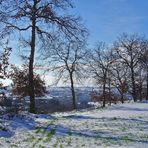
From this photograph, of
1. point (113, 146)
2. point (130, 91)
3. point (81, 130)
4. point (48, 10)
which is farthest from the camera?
point (130, 91)

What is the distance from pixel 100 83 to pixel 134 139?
191ft

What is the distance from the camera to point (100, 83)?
77.3m


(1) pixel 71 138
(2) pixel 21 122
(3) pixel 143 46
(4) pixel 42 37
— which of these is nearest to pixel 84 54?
(3) pixel 143 46

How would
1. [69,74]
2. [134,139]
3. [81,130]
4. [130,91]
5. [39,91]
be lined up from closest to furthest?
[134,139] → [81,130] → [39,91] → [69,74] → [130,91]

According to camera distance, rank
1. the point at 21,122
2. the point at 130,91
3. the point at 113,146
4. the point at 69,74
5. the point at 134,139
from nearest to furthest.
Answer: the point at 113,146, the point at 134,139, the point at 21,122, the point at 69,74, the point at 130,91

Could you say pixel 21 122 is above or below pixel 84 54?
below

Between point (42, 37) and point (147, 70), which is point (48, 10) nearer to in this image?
point (42, 37)

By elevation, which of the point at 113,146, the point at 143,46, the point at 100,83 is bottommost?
the point at 113,146

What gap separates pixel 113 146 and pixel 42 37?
20404 mm

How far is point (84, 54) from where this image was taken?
230 ft

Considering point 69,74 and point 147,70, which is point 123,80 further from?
point 69,74

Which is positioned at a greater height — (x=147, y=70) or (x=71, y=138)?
(x=147, y=70)

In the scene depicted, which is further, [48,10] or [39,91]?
[39,91]

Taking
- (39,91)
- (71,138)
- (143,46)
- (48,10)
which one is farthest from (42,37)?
(143,46)
